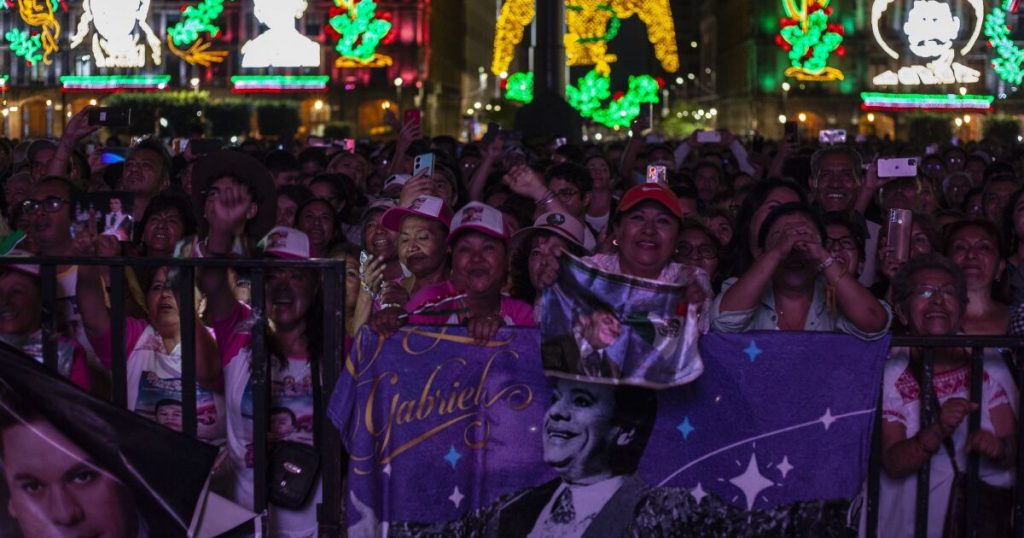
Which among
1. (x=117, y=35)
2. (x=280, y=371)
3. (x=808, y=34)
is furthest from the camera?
(x=117, y=35)

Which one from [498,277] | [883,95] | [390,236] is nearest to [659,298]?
[498,277]

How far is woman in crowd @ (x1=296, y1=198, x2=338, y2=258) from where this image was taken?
8898mm

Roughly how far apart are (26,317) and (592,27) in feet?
128

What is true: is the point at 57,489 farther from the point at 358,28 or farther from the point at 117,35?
the point at 117,35

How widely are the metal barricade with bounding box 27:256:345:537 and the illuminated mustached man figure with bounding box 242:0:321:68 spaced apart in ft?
Answer: 204

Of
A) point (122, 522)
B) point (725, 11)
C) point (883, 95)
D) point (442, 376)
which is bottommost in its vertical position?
point (122, 522)

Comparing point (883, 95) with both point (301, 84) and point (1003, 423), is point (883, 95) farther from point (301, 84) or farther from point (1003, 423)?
point (1003, 423)

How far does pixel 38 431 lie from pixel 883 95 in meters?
74.6

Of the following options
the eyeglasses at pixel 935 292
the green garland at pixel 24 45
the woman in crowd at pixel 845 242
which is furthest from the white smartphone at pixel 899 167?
the green garland at pixel 24 45

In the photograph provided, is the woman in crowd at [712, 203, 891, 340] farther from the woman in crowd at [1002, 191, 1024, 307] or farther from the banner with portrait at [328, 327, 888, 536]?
the woman in crowd at [1002, 191, 1024, 307]

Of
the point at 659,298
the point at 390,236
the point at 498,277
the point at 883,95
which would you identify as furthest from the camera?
the point at 883,95

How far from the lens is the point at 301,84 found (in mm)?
80375

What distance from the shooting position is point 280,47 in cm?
6900

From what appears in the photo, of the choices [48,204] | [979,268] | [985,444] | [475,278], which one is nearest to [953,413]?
[985,444]
